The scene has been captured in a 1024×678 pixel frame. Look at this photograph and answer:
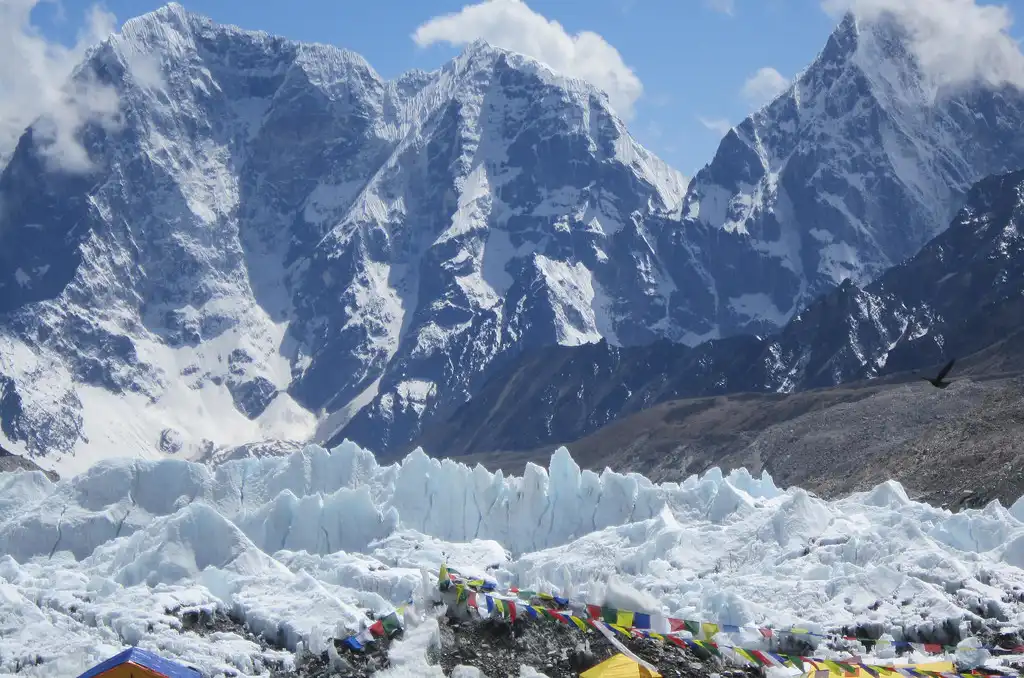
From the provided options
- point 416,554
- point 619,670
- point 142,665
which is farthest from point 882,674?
point 416,554

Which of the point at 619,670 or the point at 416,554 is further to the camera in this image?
the point at 416,554

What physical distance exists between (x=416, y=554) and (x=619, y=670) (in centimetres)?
2716

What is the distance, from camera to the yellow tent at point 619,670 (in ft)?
183

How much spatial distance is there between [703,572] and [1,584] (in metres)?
32.0

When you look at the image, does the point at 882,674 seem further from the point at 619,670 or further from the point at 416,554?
the point at 416,554

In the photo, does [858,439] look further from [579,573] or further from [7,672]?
[7,672]

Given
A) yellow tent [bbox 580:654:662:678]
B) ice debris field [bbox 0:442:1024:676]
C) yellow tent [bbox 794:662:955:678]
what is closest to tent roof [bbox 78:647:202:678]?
ice debris field [bbox 0:442:1024:676]

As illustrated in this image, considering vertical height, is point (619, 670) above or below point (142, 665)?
above

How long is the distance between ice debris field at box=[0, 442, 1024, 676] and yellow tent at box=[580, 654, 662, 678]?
6.16 m

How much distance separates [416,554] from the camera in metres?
81.8

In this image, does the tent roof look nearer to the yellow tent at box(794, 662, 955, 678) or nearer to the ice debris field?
the ice debris field

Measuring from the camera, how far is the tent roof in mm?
52719

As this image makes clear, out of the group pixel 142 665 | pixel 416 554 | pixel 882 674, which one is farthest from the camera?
pixel 416 554

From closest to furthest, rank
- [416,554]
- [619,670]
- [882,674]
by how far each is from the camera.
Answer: [619,670] < [882,674] < [416,554]
